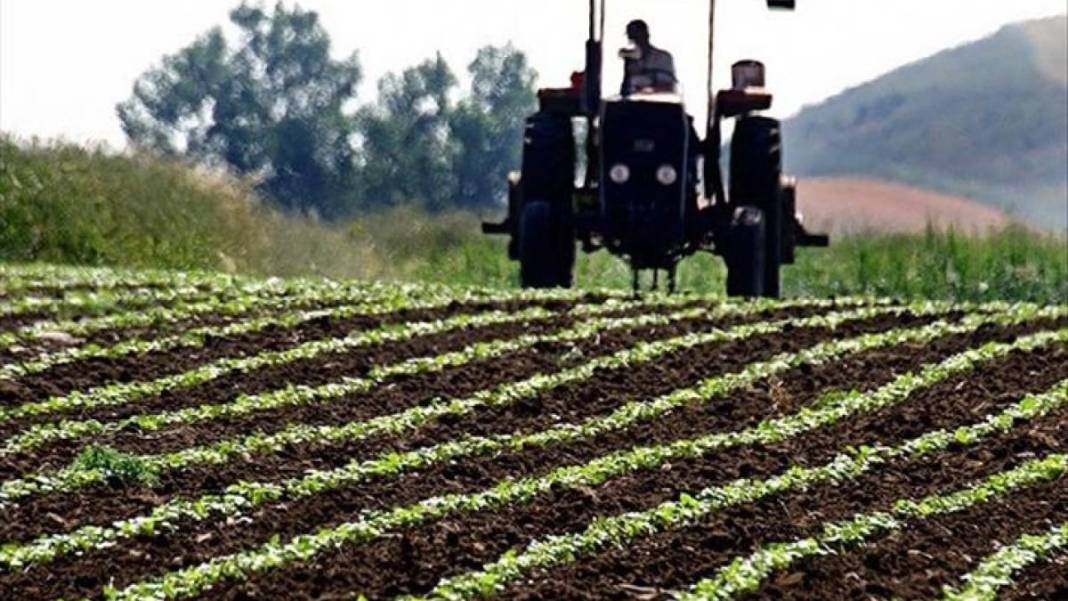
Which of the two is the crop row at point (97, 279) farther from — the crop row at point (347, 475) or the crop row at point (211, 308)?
the crop row at point (347, 475)

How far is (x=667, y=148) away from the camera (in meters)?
14.9

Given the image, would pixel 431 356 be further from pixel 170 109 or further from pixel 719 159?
pixel 170 109

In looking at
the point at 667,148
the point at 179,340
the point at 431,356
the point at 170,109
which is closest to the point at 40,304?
the point at 179,340

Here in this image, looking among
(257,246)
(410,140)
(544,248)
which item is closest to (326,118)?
(410,140)

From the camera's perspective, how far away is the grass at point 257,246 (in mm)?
19297

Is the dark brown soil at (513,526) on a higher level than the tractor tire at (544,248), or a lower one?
lower

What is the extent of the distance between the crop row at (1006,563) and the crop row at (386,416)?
2.67 m

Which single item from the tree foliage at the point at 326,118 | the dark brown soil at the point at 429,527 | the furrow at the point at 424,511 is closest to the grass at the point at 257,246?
the furrow at the point at 424,511

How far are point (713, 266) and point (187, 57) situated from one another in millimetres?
28074

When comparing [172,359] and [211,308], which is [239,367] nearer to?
[172,359]

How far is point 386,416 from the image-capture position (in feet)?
33.4

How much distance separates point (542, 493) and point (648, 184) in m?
6.55

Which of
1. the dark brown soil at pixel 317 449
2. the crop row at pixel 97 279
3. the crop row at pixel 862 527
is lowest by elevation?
the crop row at pixel 862 527

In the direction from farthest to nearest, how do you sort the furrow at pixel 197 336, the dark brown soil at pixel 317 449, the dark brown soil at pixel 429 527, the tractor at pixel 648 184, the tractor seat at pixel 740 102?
the tractor seat at pixel 740 102 < the tractor at pixel 648 184 < the furrow at pixel 197 336 < the dark brown soil at pixel 317 449 < the dark brown soil at pixel 429 527
